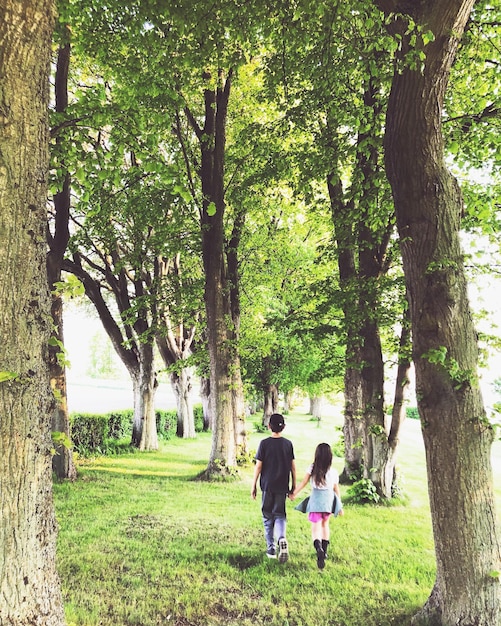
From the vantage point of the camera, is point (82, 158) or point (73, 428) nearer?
point (82, 158)

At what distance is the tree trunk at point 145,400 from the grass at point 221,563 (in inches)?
245

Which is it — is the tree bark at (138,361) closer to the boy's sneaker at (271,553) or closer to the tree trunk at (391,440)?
the tree trunk at (391,440)

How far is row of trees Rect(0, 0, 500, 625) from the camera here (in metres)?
3.19

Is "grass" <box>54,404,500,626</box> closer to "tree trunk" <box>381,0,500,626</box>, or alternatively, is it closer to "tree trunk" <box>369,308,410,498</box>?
"tree trunk" <box>369,308,410,498</box>

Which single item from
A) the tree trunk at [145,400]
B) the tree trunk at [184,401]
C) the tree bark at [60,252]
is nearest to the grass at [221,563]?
the tree bark at [60,252]

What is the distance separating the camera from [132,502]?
965 centimetres

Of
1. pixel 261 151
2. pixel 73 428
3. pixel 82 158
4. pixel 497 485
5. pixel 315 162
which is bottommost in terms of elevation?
pixel 497 485

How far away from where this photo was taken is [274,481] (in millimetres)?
6203

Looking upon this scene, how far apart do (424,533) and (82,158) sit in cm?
841

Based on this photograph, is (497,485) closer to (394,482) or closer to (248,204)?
(394,482)

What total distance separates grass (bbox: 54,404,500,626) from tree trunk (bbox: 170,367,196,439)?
439 inches

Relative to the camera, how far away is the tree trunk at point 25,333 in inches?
111

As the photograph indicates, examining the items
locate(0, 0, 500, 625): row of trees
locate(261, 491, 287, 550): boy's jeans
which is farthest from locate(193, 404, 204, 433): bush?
locate(261, 491, 287, 550): boy's jeans

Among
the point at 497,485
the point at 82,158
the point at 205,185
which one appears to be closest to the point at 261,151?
the point at 205,185
